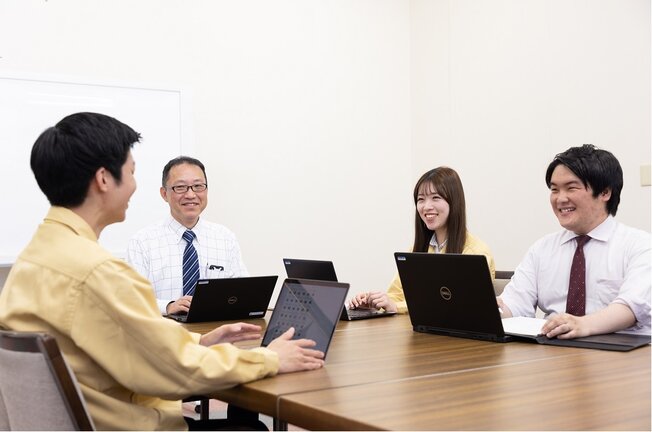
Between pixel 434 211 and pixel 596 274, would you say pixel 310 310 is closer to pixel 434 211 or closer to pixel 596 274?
pixel 596 274

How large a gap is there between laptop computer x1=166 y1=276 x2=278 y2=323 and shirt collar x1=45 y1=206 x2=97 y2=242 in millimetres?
986

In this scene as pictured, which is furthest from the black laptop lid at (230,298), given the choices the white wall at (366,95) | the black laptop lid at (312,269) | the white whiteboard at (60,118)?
the white wall at (366,95)

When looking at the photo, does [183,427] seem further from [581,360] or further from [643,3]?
[643,3]

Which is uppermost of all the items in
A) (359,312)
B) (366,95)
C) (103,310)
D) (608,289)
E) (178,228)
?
(366,95)

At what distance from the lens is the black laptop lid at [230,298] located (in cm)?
269

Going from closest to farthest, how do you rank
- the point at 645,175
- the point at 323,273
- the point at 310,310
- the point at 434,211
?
the point at 310,310 → the point at 323,273 → the point at 434,211 → the point at 645,175

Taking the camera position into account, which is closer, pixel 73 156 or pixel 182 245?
pixel 73 156

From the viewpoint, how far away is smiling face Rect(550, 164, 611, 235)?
2666 mm

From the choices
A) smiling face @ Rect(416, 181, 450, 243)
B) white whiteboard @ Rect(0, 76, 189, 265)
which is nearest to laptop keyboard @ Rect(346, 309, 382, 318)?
smiling face @ Rect(416, 181, 450, 243)

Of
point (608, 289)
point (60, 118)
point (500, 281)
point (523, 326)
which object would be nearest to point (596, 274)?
point (608, 289)

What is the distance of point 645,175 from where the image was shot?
4.20m

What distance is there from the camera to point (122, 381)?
1.51 meters

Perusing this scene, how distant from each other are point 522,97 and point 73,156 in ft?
12.7

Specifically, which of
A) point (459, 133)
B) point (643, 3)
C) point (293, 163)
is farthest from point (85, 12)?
point (643, 3)
